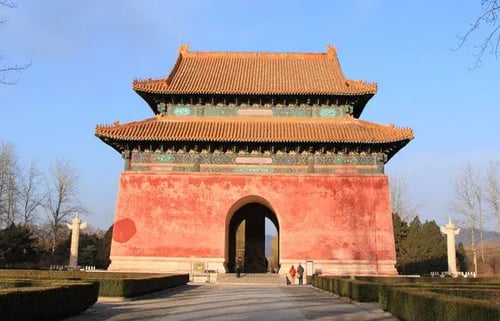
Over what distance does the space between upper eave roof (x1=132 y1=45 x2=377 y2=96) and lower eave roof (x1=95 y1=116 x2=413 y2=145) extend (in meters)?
1.50

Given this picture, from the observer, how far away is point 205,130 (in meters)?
24.4

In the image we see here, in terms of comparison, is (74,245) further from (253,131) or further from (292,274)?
(292,274)

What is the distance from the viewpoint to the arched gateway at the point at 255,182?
76.6 feet

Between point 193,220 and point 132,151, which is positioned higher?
point 132,151

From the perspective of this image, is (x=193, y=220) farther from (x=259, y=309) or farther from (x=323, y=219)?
(x=259, y=309)

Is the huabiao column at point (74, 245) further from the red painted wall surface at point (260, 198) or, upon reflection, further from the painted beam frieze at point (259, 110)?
the painted beam frieze at point (259, 110)

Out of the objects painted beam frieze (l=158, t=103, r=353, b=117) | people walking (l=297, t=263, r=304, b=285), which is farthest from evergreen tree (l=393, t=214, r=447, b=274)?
people walking (l=297, t=263, r=304, b=285)

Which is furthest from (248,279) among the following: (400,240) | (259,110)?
(400,240)

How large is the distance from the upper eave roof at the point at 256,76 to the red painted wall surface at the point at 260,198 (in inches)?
183

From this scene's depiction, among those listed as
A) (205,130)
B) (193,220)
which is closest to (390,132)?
(205,130)

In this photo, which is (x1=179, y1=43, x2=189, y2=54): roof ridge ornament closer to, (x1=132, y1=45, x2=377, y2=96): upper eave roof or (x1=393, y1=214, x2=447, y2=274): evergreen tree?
(x1=132, y1=45, x2=377, y2=96): upper eave roof

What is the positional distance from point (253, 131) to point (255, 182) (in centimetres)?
261

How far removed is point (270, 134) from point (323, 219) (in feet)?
16.5

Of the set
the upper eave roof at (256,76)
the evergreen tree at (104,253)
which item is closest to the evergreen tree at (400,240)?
the upper eave roof at (256,76)
